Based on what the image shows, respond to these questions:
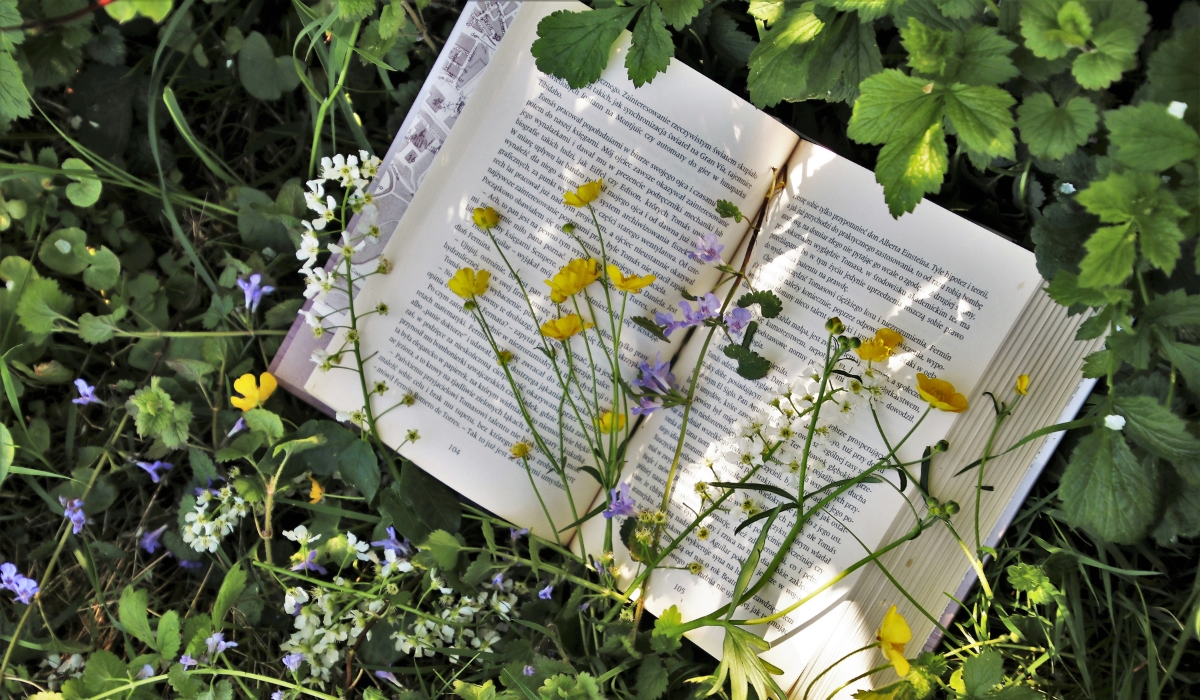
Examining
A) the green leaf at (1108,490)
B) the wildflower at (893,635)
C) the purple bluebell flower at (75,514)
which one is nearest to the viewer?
the green leaf at (1108,490)

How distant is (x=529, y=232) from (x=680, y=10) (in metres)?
0.40

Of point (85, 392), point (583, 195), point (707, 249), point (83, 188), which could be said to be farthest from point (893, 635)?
point (83, 188)

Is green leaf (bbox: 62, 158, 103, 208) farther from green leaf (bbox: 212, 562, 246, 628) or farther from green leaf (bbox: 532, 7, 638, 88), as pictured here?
green leaf (bbox: 532, 7, 638, 88)

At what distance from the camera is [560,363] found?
1.18 metres

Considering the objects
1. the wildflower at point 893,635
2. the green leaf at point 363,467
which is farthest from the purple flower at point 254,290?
the wildflower at point 893,635

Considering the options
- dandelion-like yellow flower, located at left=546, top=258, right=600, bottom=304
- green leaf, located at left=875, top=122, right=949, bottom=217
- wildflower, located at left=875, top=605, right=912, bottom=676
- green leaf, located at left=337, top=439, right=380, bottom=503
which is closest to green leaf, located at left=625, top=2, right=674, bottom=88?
dandelion-like yellow flower, located at left=546, top=258, right=600, bottom=304

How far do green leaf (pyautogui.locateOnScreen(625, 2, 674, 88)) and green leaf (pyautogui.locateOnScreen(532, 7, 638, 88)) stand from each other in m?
0.04

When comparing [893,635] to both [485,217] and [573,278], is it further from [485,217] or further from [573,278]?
[485,217]

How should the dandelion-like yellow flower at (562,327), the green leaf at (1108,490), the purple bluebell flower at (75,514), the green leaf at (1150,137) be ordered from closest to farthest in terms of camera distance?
1. the green leaf at (1150,137)
2. the green leaf at (1108,490)
3. the dandelion-like yellow flower at (562,327)
4. the purple bluebell flower at (75,514)

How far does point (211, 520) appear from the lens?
1180 millimetres

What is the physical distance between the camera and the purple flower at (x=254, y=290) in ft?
3.96

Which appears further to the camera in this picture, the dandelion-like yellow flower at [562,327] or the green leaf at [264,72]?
the green leaf at [264,72]

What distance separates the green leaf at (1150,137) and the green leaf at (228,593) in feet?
3.91

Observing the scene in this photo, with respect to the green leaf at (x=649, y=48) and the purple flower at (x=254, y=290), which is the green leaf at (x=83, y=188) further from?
the green leaf at (x=649, y=48)
